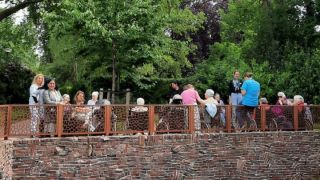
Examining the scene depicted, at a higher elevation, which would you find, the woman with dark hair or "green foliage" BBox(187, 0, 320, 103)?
"green foliage" BBox(187, 0, 320, 103)

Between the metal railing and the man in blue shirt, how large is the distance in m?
0.14

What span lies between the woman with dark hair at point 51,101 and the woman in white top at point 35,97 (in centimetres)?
15

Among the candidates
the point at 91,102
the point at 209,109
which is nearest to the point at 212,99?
the point at 209,109

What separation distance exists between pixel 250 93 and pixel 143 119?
3439 mm

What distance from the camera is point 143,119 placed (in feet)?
45.5

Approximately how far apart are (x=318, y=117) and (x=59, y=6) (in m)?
12.2

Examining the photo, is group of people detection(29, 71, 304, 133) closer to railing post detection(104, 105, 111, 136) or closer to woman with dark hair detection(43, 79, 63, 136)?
woman with dark hair detection(43, 79, 63, 136)

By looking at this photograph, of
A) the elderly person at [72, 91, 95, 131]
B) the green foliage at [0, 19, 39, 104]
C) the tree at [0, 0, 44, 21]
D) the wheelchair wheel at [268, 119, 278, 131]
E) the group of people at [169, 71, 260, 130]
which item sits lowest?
the wheelchair wheel at [268, 119, 278, 131]

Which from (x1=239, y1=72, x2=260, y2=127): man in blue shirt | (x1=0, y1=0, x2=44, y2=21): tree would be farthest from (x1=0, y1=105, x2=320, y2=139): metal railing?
(x1=0, y1=0, x2=44, y2=21): tree

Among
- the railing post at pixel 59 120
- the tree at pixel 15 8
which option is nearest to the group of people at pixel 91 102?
the railing post at pixel 59 120

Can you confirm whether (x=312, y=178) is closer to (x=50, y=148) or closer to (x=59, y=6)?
(x=50, y=148)

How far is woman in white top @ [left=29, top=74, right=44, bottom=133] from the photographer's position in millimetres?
12469

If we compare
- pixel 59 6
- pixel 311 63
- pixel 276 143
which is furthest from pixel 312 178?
pixel 59 6

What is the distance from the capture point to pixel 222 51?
35.0 meters
